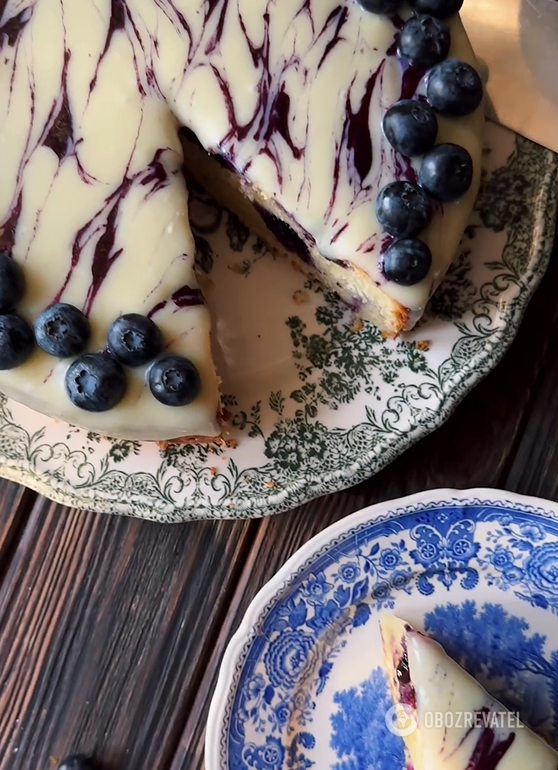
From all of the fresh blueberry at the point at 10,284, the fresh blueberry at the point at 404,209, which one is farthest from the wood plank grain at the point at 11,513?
the fresh blueberry at the point at 404,209

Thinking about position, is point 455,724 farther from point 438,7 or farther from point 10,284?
Result: point 438,7

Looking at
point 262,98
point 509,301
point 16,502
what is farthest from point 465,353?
point 16,502

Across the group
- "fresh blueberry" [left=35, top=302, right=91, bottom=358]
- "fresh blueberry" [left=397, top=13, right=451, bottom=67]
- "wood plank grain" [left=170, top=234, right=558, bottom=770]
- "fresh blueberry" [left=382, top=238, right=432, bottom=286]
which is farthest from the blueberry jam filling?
"fresh blueberry" [left=397, top=13, right=451, bottom=67]

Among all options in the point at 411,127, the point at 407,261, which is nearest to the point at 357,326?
the point at 407,261

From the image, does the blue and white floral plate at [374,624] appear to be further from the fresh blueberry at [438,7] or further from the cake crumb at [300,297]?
the fresh blueberry at [438,7]

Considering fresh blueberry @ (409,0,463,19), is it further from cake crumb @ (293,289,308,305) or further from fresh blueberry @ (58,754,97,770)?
fresh blueberry @ (58,754,97,770)

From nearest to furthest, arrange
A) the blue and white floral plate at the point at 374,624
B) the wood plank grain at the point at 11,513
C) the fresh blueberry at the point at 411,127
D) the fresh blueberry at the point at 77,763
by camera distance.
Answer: the fresh blueberry at the point at 411,127
the blue and white floral plate at the point at 374,624
the fresh blueberry at the point at 77,763
the wood plank grain at the point at 11,513
